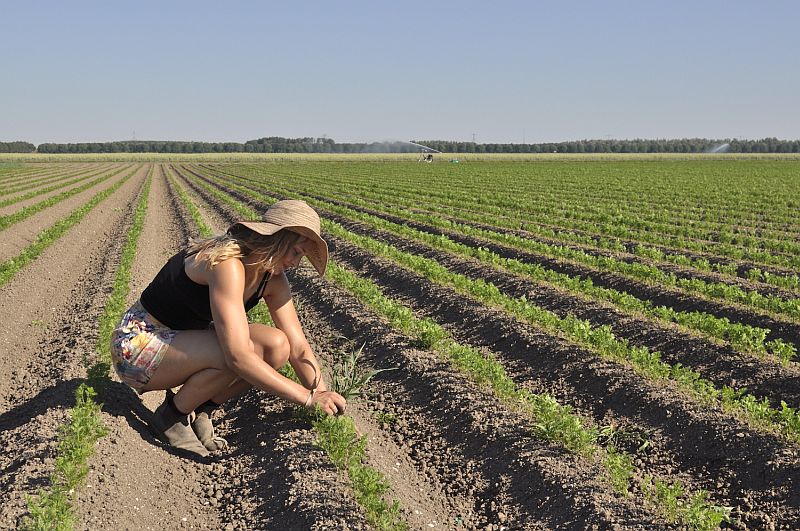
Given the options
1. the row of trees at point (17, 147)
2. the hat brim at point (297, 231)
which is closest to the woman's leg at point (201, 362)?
the hat brim at point (297, 231)

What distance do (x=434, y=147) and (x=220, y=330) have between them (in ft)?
569

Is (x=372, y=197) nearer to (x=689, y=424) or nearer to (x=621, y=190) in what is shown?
(x=621, y=190)

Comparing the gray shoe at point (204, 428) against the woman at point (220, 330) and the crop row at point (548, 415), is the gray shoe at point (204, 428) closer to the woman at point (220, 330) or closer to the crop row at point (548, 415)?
→ the woman at point (220, 330)

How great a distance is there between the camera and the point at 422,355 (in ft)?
24.2

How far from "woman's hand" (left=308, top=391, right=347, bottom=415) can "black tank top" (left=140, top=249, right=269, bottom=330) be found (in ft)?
2.61

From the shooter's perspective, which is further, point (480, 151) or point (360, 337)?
point (480, 151)

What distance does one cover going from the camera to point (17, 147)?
172500mm

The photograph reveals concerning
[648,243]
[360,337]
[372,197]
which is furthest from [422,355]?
[372,197]

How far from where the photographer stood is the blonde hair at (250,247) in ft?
14.4

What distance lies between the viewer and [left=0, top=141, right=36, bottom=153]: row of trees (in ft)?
555

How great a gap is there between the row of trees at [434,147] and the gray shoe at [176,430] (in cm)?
14006

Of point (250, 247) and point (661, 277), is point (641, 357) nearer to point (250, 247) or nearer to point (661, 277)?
point (250, 247)

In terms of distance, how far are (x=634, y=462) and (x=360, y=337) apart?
12.5 feet

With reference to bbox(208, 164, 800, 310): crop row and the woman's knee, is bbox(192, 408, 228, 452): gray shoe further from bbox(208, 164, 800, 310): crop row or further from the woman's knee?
bbox(208, 164, 800, 310): crop row
